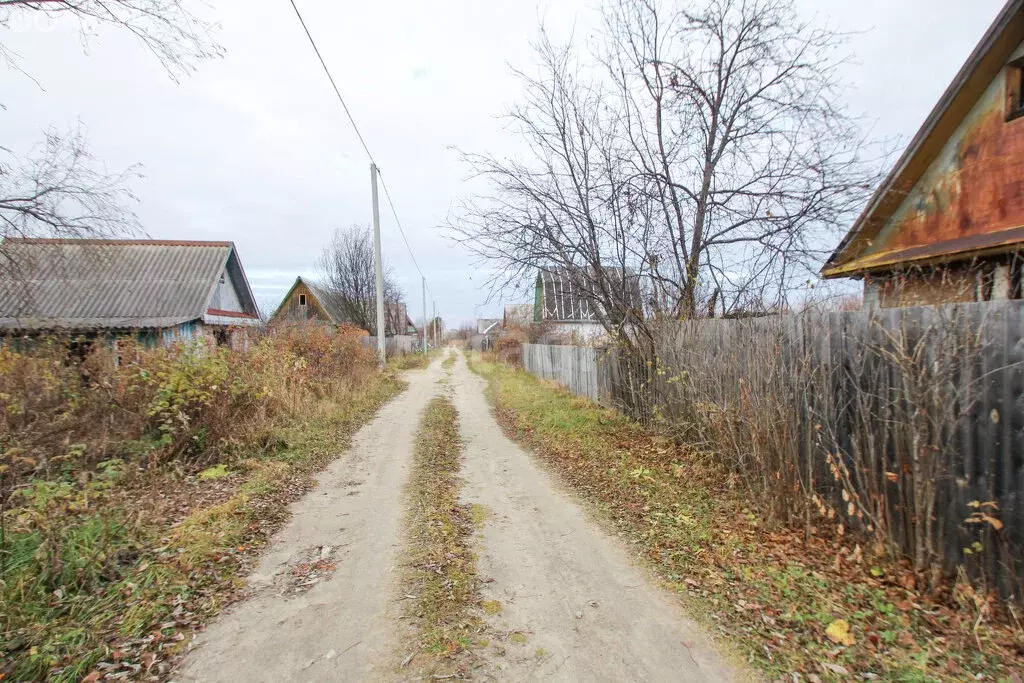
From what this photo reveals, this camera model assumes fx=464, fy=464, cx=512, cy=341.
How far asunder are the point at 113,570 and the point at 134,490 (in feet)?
6.61

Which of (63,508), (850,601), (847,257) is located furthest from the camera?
(847,257)

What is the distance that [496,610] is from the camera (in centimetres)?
318

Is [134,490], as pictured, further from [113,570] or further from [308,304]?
[308,304]

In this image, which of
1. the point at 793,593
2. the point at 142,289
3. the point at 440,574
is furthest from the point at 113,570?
the point at 142,289

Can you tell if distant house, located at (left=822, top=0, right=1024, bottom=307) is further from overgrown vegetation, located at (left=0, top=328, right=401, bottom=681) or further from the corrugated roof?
overgrown vegetation, located at (left=0, top=328, right=401, bottom=681)

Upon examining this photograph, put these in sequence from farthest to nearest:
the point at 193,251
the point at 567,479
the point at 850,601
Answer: the point at 193,251
the point at 567,479
the point at 850,601

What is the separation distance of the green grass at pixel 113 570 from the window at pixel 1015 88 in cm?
969

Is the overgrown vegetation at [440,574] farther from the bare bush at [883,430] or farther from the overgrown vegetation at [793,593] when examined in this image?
the bare bush at [883,430]

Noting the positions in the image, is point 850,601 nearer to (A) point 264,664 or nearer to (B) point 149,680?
(A) point 264,664

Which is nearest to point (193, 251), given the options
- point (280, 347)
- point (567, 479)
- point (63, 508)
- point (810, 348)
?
point (280, 347)

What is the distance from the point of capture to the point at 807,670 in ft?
8.41

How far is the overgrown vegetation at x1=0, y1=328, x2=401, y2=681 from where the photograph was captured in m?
2.86

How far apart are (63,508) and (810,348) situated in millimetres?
6719

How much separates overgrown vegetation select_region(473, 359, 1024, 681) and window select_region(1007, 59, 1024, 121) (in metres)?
5.67
